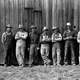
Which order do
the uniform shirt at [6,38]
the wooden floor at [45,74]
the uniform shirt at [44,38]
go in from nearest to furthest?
the wooden floor at [45,74] → the uniform shirt at [44,38] → the uniform shirt at [6,38]

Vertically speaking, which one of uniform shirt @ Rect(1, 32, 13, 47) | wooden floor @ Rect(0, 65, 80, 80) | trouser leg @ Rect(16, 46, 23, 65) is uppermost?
uniform shirt @ Rect(1, 32, 13, 47)

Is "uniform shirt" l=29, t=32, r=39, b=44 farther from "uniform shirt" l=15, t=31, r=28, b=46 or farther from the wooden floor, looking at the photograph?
the wooden floor

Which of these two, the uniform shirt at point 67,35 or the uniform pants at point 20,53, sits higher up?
the uniform shirt at point 67,35

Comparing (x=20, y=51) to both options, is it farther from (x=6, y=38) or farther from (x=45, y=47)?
(x=45, y=47)

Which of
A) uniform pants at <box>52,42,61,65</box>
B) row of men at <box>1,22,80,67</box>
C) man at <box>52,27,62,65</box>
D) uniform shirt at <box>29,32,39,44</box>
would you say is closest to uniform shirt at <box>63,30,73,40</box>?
row of men at <box>1,22,80,67</box>

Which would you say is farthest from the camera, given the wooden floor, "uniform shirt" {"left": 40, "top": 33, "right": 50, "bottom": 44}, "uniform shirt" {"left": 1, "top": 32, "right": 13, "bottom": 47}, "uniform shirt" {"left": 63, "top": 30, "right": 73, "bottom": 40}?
"uniform shirt" {"left": 1, "top": 32, "right": 13, "bottom": 47}

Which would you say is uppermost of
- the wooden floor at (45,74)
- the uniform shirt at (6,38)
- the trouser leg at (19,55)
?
the uniform shirt at (6,38)

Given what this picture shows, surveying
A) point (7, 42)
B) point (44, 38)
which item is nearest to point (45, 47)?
point (44, 38)

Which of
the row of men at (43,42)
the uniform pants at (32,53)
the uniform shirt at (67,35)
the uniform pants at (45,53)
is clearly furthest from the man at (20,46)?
the uniform shirt at (67,35)

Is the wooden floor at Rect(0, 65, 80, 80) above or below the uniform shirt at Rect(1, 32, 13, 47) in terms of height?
below

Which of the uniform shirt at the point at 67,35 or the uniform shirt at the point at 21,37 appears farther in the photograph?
the uniform shirt at the point at 21,37

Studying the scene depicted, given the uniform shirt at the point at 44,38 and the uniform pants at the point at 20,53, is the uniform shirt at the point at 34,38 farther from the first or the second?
the uniform pants at the point at 20,53

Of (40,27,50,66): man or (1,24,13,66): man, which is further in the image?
(1,24,13,66): man

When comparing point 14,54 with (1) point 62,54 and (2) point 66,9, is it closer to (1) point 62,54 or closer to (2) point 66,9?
(1) point 62,54
